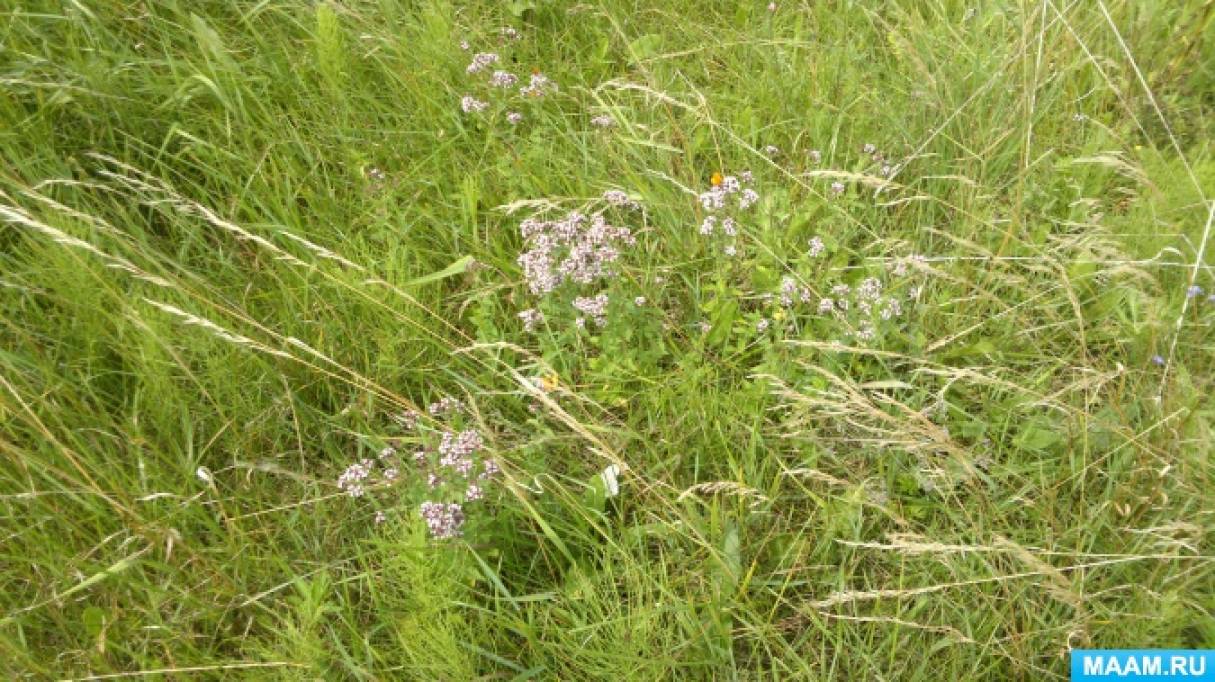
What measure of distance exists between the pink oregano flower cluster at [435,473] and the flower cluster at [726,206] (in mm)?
838

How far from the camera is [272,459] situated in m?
2.31

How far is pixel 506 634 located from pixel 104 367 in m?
1.32

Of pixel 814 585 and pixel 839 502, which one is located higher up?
pixel 839 502

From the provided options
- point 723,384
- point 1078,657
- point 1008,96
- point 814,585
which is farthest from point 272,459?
point 1008,96

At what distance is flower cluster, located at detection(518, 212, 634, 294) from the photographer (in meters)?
2.35

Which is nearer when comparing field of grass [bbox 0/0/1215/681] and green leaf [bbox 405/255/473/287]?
field of grass [bbox 0/0/1215/681]

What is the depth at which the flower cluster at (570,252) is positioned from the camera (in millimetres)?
2346

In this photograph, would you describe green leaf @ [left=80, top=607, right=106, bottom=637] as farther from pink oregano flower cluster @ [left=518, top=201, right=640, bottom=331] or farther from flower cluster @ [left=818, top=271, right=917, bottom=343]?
flower cluster @ [left=818, top=271, right=917, bottom=343]

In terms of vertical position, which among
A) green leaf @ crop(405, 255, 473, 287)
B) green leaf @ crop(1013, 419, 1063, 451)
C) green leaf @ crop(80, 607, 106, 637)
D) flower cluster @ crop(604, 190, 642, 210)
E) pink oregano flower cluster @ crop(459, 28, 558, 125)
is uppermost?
pink oregano flower cluster @ crop(459, 28, 558, 125)

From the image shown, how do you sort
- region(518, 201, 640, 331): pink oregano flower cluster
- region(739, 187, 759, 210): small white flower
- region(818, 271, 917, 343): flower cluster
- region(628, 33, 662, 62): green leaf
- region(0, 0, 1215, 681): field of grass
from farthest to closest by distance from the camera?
1. region(628, 33, 662, 62): green leaf
2. region(739, 187, 759, 210): small white flower
3. region(518, 201, 640, 331): pink oregano flower cluster
4. region(818, 271, 917, 343): flower cluster
5. region(0, 0, 1215, 681): field of grass

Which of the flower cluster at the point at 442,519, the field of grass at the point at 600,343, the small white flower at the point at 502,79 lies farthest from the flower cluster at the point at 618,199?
the flower cluster at the point at 442,519

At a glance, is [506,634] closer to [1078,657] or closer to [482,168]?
[1078,657]

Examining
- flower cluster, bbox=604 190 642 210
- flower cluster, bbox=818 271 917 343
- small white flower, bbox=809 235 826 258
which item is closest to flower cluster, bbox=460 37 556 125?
flower cluster, bbox=604 190 642 210

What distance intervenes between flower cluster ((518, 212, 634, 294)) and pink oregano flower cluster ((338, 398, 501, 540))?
1.32ft
